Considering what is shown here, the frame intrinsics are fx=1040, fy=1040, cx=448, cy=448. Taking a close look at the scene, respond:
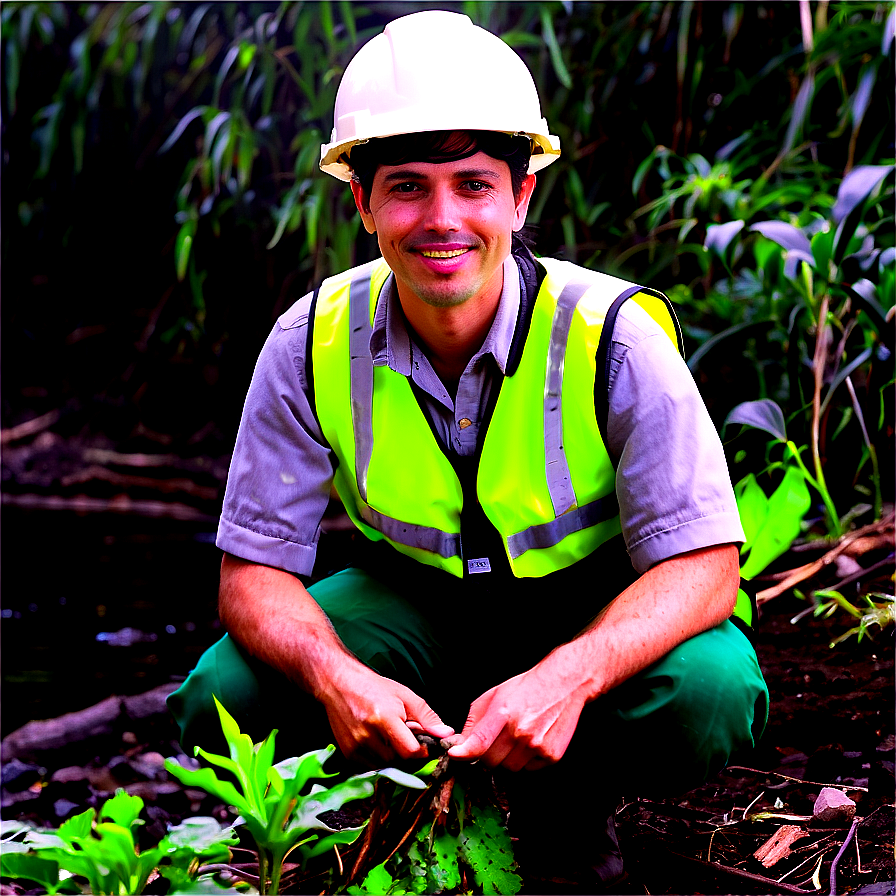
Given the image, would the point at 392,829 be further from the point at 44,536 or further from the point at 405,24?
the point at 44,536

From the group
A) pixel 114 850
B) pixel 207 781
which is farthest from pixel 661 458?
pixel 114 850

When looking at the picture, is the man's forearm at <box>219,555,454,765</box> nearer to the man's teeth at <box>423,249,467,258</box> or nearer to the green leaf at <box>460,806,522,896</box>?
the green leaf at <box>460,806,522,896</box>

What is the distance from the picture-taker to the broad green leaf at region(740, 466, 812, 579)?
2.39 metres

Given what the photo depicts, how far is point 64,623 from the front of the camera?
3.13 m

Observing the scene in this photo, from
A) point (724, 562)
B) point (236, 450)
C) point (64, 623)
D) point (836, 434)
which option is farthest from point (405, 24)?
point (64, 623)

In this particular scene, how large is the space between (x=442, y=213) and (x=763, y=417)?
1.29 metres

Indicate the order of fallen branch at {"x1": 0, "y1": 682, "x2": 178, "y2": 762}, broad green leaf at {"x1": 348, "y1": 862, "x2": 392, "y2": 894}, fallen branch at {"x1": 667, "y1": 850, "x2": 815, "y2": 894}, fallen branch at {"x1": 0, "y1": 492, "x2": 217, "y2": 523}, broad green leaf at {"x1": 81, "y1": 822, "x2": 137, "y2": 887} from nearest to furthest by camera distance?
1. broad green leaf at {"x1": 81, "y1": 822, "x2": 137, "y2": 887}
2. broad green leaf at {"x1": 348, "y1": 862, "x2": 392, "y2": 894}
3. fallen branch at {"x1": 667, "y1": 850, "x2": 815, "y2": 894}
4. fallen branch at {"x1": 0, "y1": 682, "x2": 178, "y2": 762}
5. fallen branch at {"x1": 0, "y1": 492, "x2": 217, "y2": 523}

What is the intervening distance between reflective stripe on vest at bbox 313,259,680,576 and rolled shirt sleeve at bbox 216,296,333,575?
0.13 ft

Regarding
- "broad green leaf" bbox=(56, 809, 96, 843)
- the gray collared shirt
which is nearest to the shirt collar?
the gray collared shirt

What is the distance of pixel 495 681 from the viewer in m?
1.67

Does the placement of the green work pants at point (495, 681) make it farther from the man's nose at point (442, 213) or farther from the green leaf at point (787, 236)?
the green leaf at point (787, 236)

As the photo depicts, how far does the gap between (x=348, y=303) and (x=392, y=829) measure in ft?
2.66

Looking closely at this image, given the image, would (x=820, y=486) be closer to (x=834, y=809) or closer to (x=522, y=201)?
(x=834, y=809)

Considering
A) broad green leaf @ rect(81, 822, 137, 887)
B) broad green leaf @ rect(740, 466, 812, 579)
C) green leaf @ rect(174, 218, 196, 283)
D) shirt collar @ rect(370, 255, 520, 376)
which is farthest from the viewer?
green leaf @ rect(174, 218, 196, 283)
